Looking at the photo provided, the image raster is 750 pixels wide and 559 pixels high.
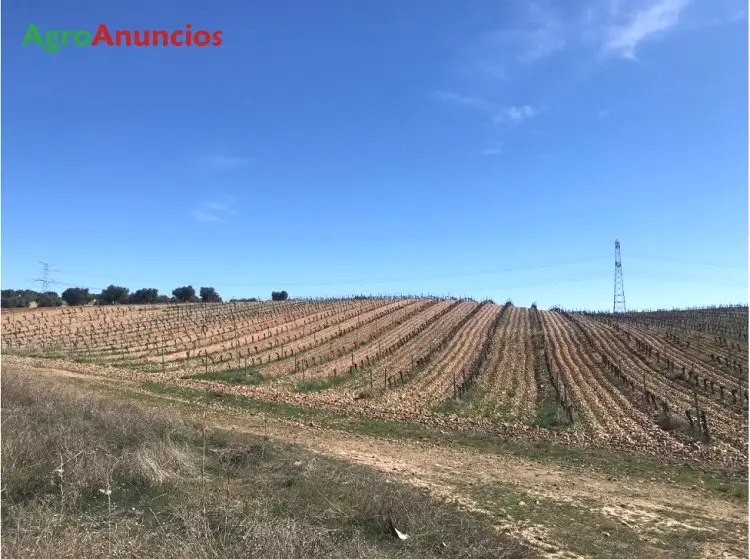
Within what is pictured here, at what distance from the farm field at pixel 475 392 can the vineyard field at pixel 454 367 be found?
5.8 inches

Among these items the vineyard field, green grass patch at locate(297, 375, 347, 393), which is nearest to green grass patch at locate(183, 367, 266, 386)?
the vineyard field

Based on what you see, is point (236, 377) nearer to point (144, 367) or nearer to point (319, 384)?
point (319, 384)

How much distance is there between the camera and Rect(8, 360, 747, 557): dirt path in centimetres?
810

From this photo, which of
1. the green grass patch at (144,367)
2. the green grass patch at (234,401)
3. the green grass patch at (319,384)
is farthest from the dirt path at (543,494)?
the green grass patch at (144,367)

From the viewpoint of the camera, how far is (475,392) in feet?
89.6

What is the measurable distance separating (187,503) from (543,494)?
6.67m

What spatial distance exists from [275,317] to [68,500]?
5972 cm

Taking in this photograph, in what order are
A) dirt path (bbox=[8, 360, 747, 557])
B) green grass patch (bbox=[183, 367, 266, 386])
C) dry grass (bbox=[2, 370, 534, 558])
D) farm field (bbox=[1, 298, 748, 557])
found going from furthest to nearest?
1. green grass patch (bbox=[183, 367, 266, 386])
2. farm field (bbox=[1, 298, 748, 557])
3. dirt path (bbox=[8, 360, 747, 557])
4. dry grass (bbox=[2, 370, 534, 558])

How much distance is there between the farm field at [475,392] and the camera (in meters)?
11.6

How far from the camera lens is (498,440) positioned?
16.3 metres

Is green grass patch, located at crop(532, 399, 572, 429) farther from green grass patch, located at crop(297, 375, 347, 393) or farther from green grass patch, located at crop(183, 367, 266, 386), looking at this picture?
green grass patch, located at crop(183, 367, 266, 386)

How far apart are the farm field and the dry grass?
1.70 meters

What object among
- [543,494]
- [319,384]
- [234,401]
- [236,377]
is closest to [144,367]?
[236,377]

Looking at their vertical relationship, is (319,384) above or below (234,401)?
below
